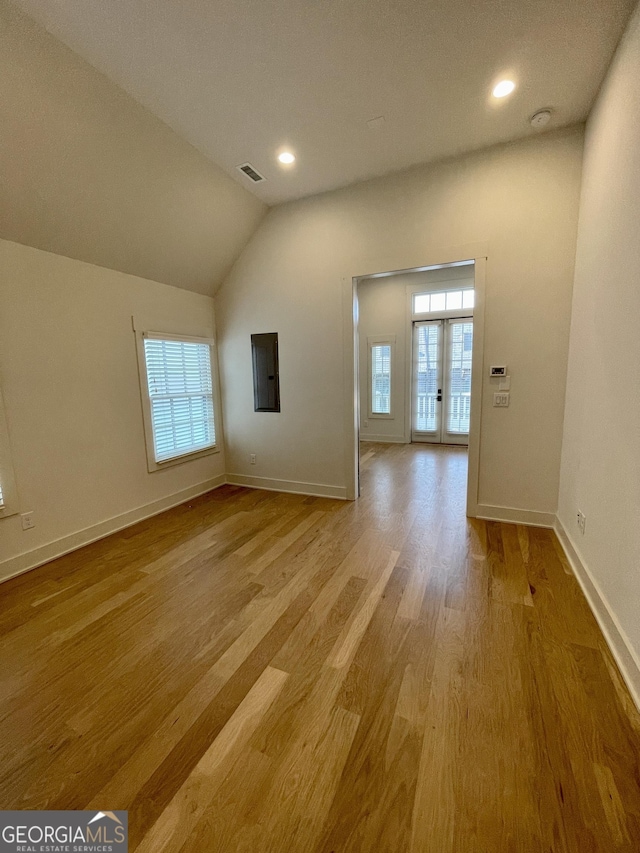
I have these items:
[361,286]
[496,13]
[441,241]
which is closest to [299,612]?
[441,241]

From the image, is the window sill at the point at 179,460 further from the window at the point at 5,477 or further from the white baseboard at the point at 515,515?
the white baseboard at the point at 515,515

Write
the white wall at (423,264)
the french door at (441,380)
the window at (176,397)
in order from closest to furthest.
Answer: the white wall at (423,264)
the window at (176,397)
the french door at (441,380)

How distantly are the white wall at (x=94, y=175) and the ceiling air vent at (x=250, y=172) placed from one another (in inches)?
6.9

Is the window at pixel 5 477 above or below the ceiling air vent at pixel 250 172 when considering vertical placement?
below

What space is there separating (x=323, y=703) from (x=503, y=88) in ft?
11.8

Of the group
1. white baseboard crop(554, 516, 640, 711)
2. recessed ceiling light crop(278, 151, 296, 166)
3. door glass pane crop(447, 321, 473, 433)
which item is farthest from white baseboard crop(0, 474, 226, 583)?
door glass pane crop(447, 321, 473, 433)

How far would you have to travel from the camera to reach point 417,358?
249 inches

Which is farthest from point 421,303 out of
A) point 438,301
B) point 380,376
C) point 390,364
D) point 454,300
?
point 380,376

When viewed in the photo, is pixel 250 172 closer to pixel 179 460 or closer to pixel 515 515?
pixel 179 460

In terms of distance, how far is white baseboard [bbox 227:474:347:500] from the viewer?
3.78 m

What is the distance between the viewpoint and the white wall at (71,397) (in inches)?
95.3

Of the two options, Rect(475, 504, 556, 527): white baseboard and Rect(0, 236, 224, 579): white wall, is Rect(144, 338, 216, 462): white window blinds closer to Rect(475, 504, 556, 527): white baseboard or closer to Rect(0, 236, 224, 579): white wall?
Rect(0, 236, 224, 579): white wall

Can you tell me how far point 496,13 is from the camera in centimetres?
170

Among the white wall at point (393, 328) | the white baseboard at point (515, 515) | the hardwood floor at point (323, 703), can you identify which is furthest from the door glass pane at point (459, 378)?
the hardwood floor at point (323, 703)
